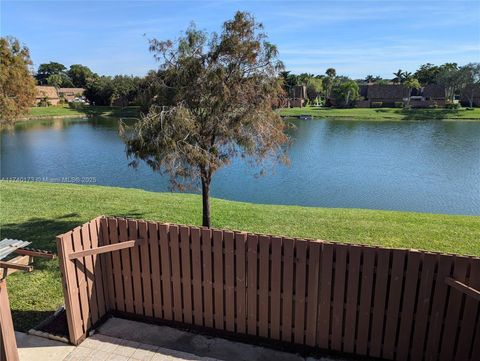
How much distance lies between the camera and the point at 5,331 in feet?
13.3

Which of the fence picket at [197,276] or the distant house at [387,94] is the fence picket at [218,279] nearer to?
the fence picket at [197,276]

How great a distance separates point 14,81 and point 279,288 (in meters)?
15.1

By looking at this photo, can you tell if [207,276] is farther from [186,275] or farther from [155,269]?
[155,269]

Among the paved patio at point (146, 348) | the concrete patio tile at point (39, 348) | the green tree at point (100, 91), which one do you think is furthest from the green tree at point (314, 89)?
the concrete patio tile at point (39, 348)

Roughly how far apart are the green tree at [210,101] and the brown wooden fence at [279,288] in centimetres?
313

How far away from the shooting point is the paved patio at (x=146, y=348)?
15.1ft

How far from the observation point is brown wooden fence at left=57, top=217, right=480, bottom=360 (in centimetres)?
427

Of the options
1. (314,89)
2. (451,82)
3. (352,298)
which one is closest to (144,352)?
(352,298)

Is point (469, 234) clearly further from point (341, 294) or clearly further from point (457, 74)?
point (457, 74)

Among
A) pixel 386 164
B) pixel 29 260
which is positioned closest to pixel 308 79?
pixel 386 164

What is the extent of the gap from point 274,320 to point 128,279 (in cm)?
209

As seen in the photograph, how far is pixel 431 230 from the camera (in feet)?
32.0

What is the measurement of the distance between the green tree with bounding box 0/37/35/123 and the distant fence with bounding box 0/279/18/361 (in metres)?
13.3

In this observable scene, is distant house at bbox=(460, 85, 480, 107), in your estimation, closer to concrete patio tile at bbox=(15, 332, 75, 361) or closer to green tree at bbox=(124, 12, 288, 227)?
green tree at bbox=(124, 12, 288, 227)
